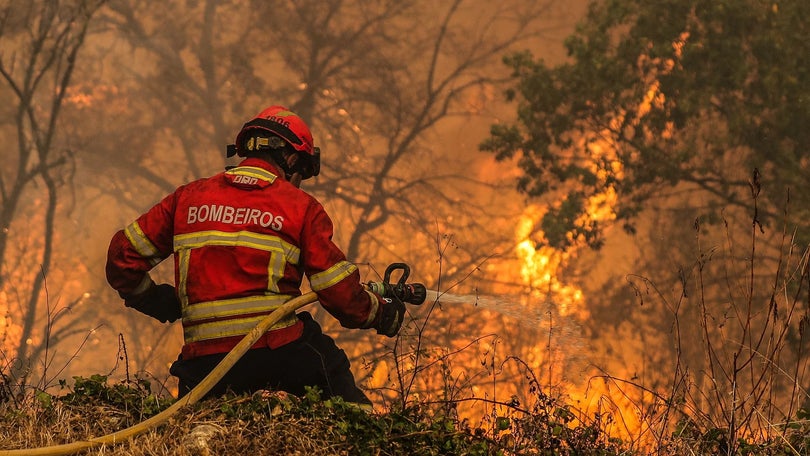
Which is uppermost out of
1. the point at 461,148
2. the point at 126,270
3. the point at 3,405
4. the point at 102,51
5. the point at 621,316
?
the point at 102,51

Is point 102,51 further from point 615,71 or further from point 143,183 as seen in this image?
point 615,71

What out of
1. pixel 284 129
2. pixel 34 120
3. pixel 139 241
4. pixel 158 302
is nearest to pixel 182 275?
pixel 139 241

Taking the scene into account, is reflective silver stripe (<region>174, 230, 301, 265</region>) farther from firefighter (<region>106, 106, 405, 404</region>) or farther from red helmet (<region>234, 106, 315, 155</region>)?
red helmet (<region>234, 106, 315, 155</region>)

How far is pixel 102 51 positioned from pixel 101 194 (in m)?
3.60

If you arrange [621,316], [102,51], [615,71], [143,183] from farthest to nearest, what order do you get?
1. [102,51]
2. [143,183]
3. [621,316]
4. [615,71]

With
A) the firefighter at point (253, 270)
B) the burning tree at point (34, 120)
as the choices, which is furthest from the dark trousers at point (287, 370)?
the burning tree at point (34, 120)

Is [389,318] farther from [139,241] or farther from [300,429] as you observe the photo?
[139,241]

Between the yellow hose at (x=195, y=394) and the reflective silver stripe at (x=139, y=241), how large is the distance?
61 cm

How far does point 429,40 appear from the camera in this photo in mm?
22609

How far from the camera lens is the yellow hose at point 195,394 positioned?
11.6ft

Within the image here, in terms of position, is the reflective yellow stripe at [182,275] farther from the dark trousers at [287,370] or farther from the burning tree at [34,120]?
the burning tree at [34,120]

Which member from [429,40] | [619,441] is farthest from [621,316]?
[619,441]

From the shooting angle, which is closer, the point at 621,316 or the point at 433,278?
the point at 621,316

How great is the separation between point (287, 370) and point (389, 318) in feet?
1.61
